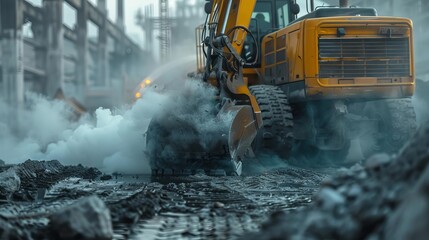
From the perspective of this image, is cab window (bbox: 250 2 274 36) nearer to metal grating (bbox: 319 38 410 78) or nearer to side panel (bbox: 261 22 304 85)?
side panel (bbox: 261 22 304 85)

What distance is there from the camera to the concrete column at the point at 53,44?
1196 inches

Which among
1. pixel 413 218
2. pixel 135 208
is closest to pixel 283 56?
pixel 135 208

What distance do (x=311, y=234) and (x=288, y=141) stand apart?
637 centimetres

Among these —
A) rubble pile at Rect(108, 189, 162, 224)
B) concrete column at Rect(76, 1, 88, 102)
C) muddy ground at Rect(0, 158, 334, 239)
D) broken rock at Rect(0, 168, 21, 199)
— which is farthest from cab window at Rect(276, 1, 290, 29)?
concrete column at Rect(76, 1, 88, 102)

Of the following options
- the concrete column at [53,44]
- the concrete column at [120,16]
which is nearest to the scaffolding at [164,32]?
the concrete column at [53,44]

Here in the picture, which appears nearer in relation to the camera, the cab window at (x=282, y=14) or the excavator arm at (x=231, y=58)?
the excavator arm at (x=231, y=58)

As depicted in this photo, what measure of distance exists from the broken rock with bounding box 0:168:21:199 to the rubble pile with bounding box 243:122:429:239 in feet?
14.0

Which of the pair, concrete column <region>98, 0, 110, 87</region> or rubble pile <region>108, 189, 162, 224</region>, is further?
concrete column <region>98, 0, 110, 87</region>

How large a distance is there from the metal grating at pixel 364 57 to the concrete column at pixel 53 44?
75.1ft

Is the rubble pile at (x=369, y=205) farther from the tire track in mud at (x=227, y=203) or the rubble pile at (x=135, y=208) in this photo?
the rubble pile at (x=135, y=208)

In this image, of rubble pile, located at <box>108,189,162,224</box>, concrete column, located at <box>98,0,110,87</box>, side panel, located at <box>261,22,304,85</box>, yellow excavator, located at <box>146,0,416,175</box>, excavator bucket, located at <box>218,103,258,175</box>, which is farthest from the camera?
concrete column, located at <box>98,0,110,87</box>

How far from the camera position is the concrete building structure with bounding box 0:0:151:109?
81.7 ft

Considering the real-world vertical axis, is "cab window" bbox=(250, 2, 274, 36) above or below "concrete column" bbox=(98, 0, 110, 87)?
below

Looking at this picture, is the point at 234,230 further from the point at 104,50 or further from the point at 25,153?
the point at 104,50
